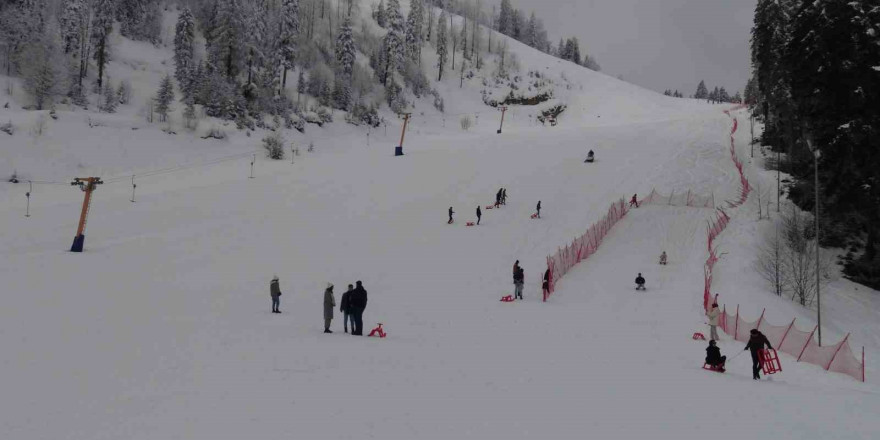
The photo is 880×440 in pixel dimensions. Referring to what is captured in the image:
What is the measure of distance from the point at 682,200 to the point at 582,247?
14.1 metres

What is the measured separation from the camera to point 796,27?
32969mm

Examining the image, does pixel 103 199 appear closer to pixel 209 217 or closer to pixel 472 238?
pixel 209 217

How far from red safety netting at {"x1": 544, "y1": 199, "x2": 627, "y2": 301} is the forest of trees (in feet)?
39.5

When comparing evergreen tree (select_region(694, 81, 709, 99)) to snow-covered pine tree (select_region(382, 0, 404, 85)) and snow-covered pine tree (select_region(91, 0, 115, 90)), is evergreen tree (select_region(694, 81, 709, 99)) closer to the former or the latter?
snow-covered pine tree (select_region(382, 0, 404, 85))

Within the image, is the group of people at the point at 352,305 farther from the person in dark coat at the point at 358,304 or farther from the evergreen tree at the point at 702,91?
the evergreen tree at the point at 702,91

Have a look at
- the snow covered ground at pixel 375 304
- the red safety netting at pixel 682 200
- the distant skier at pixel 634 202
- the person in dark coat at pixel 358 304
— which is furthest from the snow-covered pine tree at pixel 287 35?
the person in dark coat at pixel 358 304

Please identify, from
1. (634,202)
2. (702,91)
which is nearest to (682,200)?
(634,202)

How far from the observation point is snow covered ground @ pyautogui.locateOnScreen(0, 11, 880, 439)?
31.4ft

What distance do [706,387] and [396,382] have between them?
744cm

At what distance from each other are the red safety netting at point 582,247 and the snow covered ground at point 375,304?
0.79 m

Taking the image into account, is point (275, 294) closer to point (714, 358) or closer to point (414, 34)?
point (714, 358)

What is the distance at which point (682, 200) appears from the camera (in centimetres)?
4131

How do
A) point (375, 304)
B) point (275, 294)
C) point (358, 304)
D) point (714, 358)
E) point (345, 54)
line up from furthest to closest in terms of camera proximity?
1. point (345, 54)
2. point (375, 304)
3. point (275, 294)
4. point (358, 304)
5. point (714, 358)

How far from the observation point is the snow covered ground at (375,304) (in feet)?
31.4
